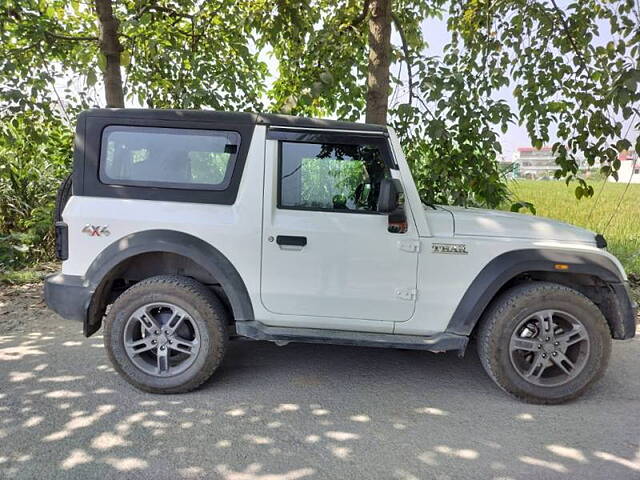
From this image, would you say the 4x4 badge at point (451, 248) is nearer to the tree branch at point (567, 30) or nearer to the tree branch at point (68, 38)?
the tree branch at point (567, 30)

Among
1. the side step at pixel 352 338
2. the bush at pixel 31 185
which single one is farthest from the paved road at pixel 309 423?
the bush at pixel 31 185

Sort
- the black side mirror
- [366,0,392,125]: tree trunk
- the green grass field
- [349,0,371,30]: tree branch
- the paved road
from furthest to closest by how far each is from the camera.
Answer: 1. the green grass field
2. [349,0,371,30]: tree branch
3. [366,0,392,125]: tree trunk
4. the black side mirror
5. the paved road

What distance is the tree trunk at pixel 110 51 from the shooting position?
598 centimetres

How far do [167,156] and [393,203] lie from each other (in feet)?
5.47

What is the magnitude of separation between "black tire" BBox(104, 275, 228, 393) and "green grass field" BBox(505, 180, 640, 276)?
13.8 ft

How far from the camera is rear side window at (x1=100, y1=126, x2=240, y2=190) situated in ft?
10.9

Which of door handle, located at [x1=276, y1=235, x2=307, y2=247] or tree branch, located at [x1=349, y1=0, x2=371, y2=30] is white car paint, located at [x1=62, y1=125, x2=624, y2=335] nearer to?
door handle, located at [x1=276, y1=235, x2=307, y2=247]

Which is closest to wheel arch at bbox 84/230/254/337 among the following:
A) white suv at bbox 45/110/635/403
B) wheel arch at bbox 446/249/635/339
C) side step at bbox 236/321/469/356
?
white suv at bbox 45/110/635/403

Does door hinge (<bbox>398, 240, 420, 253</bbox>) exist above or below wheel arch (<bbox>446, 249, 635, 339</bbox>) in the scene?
above

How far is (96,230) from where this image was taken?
10.9 ft

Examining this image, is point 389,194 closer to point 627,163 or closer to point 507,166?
point 507,166

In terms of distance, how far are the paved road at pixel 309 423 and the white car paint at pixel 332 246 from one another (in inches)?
22.9

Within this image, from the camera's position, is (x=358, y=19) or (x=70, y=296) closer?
(x=70, y=296)

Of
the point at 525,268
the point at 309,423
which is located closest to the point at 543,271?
the point at 525,268
